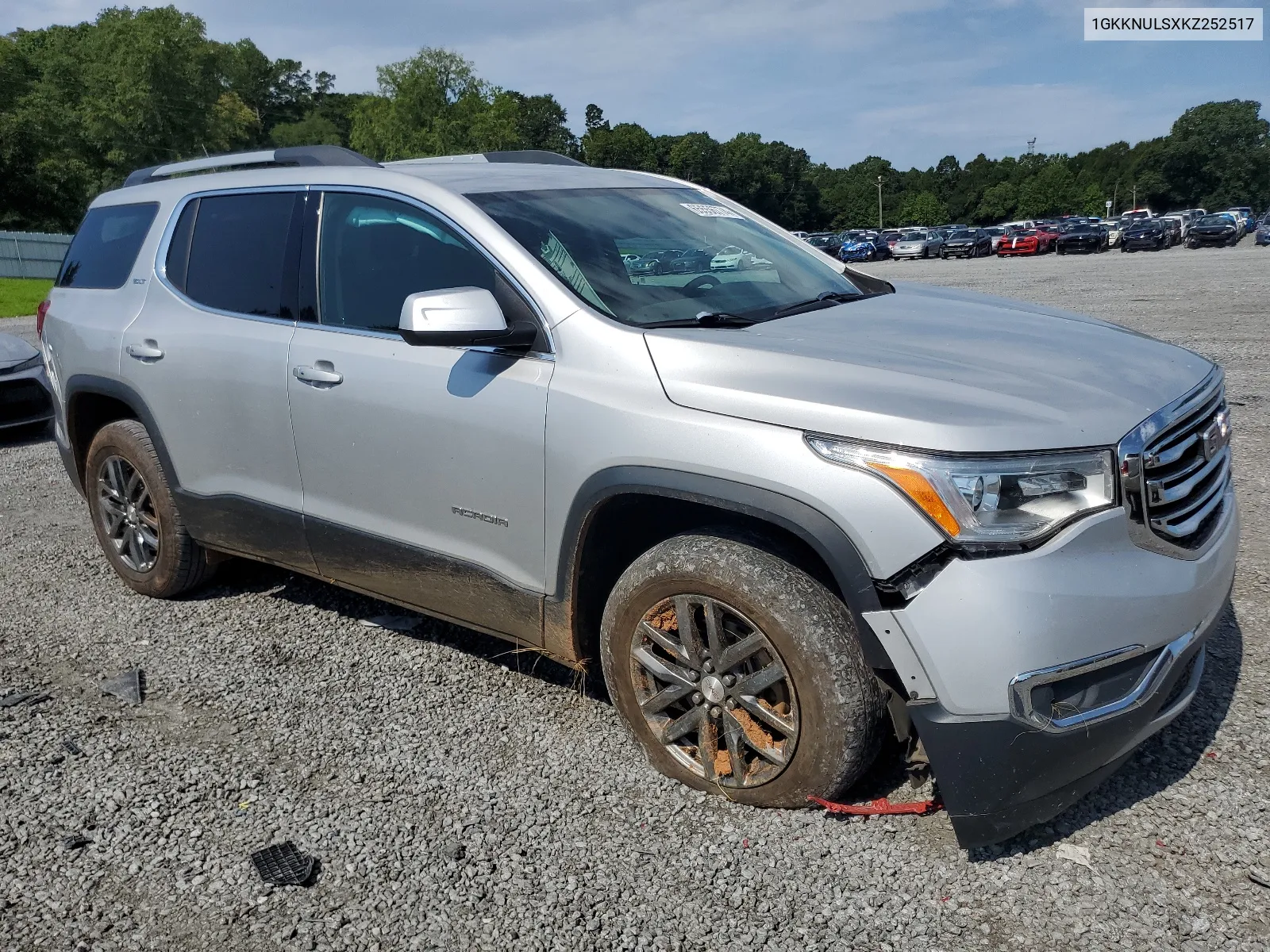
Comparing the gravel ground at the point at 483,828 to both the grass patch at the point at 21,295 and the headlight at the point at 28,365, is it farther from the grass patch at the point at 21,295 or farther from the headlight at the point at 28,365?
the grass patch at the point at 21,295

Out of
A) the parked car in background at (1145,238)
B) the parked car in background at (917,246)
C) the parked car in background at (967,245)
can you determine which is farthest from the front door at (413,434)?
the parked car in background at (917,246)

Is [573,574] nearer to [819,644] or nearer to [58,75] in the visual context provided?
[819,644]

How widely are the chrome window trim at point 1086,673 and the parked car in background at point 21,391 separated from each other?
8.55 meters

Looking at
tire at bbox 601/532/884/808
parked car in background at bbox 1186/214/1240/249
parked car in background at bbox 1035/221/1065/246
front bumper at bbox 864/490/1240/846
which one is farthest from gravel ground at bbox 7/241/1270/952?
parked car in background at bbox 1035/221/1065/246

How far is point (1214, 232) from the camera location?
45.0 m

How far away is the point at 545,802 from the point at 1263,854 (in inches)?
75.8

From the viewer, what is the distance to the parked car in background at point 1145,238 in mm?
45844

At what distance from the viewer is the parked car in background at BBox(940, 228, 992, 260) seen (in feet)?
164

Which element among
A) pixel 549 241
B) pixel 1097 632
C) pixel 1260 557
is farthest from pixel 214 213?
pixel 1260 557

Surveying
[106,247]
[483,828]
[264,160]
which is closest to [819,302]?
[483,828]

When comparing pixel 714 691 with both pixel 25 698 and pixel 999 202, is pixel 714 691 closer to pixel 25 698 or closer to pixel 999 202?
pixel 25 698

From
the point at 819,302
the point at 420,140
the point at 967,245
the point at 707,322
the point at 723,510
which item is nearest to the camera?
the point at 723,510

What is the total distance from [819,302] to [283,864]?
2478mm

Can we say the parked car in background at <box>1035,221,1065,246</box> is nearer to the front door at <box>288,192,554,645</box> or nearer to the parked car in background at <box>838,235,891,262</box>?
the parked car in background at <box>838,235,891,262</box>
